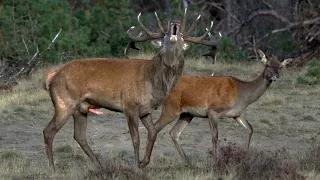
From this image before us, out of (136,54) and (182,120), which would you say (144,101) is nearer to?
(182,120)

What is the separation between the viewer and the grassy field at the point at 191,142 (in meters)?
11.3

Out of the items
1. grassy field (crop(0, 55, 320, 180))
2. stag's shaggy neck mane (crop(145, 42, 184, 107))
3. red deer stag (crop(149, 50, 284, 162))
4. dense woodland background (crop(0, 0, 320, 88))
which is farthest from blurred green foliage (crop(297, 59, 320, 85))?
stag's shaggy neck mane (crop(145, 42, 184, 107))

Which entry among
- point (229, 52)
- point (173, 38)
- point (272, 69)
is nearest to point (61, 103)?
point (173, 38)

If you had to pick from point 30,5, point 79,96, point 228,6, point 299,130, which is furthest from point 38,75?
point 228,6

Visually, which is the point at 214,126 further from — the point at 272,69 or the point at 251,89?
the point at 272,69

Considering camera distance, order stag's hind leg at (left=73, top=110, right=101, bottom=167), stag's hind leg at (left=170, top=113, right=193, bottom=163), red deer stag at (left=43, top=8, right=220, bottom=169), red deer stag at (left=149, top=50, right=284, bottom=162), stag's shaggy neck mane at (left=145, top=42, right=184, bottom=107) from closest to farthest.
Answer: stag's shaggy neck mane at (left=145, top=42, right=184, bottom=107), red deer stag at (left=43, top=8, right=220, bottom=169), stag's hind leg at (left=73, top=110, right=101, bottom=167), stag's hind leg at (left=170, top=113, right=193, bottom=163), red deer stag at (left=149, top=50, right=284, bottom=162)

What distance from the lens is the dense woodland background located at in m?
22.5

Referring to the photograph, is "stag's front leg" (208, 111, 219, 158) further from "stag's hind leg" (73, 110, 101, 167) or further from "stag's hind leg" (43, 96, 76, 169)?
"stag's hind leg" (43, 96, 76, 169)

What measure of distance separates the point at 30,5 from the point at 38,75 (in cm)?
303

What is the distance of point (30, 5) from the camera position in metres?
23.2

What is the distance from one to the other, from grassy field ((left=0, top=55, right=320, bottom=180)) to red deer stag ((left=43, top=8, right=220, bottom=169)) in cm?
66

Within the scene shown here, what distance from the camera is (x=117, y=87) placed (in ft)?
40.6

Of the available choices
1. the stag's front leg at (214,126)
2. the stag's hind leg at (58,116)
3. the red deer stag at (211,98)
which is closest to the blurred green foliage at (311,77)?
the red deer stag at (211,98)

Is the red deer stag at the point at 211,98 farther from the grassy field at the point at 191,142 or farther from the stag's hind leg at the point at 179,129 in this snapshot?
the grassy field at the point at 191,142
